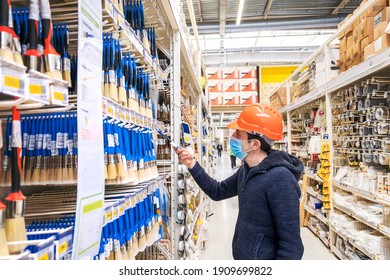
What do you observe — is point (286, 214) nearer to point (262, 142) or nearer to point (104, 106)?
point (262, 142)

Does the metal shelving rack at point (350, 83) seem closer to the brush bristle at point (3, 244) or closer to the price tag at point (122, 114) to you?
the price tag at point (122, 114)

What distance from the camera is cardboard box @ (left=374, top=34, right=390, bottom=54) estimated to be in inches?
116

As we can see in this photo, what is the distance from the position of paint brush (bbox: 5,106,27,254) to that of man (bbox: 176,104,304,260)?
4.02 feet

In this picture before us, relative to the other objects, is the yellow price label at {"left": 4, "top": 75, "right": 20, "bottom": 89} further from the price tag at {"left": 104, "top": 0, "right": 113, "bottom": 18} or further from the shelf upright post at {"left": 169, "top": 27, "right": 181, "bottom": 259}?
the shelf upright post at {"left": 169, "top": 27, "right": 181, "bottom": 259}

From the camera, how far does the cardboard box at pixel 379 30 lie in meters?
3.07

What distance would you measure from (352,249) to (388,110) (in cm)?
177

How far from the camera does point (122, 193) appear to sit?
5.03ft

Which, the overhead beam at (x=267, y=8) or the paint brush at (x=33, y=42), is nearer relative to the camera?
the paint brush at (x=33, y=42)

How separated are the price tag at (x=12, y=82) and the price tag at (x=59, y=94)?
0.10 metres

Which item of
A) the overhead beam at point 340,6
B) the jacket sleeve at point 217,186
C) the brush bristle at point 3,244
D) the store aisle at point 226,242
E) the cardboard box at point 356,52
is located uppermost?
the overhead beam at point 340,6

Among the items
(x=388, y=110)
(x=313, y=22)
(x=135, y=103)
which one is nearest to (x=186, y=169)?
(x=135, y=103)

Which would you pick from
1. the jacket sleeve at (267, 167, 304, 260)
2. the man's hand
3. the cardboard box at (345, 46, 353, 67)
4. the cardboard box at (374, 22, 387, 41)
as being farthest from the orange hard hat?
the cardboard box at (345, 46, 353, 67)

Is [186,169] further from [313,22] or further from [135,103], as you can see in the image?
[313,22]

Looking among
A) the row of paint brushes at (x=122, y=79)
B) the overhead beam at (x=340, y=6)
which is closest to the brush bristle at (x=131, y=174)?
the row of paint brushes at (x=122, y=79)
